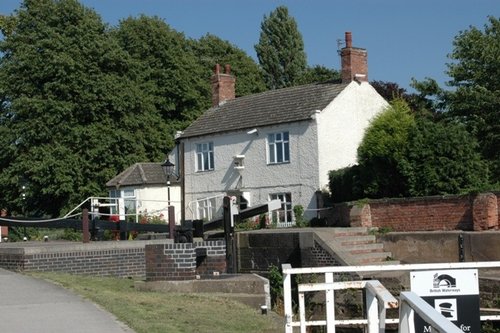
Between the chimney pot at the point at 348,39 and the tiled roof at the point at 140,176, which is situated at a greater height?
the chimney pot at the point at 348,39

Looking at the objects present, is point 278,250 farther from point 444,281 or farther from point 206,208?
point 444,281

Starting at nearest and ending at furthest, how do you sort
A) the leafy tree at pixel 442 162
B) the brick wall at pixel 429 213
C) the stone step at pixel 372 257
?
the brick wall at pixel 429 213 < the stone step at pixel 372 257 < the leafy tree at pixel 442 162

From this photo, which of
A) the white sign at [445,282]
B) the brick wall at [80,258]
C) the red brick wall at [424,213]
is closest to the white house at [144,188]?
the red brick wall at [424,213]

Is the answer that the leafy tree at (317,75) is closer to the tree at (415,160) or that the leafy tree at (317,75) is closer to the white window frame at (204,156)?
the white window frame at (204,156)

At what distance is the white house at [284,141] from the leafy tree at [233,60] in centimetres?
1933

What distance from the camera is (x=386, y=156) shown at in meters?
26.8

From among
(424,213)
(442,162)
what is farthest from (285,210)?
(424,213)

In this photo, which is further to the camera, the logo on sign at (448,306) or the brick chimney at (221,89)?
the brick chimney at (221,89)

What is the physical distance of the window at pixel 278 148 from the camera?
A: 3484 centimetres

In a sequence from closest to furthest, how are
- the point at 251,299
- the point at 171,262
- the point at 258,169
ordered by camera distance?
the point at 251,299
the point at 171,262
the point at 258,169

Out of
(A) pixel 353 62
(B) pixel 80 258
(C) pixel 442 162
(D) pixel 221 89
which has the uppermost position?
(D) pixel 221 89

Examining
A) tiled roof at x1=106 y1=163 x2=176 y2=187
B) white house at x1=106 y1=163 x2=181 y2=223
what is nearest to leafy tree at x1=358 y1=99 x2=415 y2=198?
white house at x1=106 y1=163 x2=181 y2=223

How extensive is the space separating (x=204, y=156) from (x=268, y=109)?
4591 mm

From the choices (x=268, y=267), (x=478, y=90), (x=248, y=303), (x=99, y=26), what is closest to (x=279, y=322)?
(x=248, y=303)
